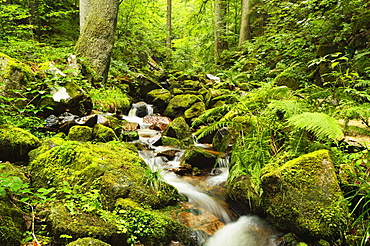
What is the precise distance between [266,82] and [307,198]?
6.54m

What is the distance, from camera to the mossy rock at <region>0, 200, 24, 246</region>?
5.89ft

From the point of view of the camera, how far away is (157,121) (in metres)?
8.94

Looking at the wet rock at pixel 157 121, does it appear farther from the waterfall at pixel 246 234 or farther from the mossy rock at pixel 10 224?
the mossy rock at pixel 10 224

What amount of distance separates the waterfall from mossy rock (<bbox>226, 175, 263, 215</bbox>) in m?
0.14

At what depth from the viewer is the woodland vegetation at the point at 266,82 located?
2.73 m

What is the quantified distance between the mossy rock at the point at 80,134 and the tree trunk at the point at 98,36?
264 cm

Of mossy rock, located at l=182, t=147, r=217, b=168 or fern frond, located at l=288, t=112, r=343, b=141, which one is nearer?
fern frond, located at l=288, t=112, r=343, b=141

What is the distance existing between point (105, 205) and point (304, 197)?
242 centimetres

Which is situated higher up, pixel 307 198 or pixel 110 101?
pixel 110 101

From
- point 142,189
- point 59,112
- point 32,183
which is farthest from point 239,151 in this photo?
point 59,112

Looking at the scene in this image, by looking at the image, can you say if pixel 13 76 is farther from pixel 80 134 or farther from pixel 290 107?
pixel 290 107

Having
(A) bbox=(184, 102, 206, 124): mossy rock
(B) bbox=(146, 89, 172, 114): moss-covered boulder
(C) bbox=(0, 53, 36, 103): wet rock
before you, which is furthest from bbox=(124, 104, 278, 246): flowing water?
(B) bbox=(146, 89, 172, 114): moss-covered boulder

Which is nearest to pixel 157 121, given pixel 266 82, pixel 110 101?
pixel 110 101

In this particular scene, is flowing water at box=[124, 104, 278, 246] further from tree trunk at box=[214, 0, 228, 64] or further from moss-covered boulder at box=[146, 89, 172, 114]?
tree trunk at box=[214, 0, 228, 64]
